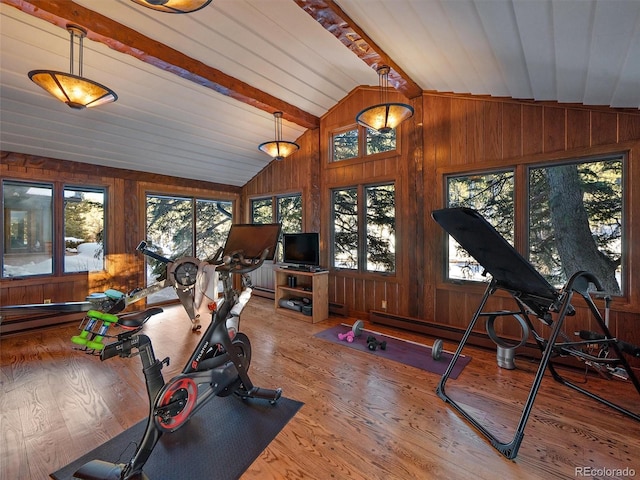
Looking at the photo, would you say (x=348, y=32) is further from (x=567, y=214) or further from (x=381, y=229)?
(x=567, y=214)

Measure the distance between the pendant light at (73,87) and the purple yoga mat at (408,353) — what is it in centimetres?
359

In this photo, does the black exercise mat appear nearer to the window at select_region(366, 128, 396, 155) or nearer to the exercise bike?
the exercise bike

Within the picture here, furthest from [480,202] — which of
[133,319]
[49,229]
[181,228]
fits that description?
[49,229]

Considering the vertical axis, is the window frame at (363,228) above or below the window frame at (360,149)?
below

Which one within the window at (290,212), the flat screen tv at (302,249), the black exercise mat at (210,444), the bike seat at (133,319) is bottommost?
the black exercise mat at (210,444)

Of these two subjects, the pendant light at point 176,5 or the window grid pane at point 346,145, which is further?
the window grid pane at point 346,145

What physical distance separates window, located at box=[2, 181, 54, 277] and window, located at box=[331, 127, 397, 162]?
15.3 feet

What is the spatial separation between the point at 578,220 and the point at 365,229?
106 inches

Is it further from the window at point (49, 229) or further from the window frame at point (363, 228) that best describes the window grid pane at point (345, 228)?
the window at point (49, 229)

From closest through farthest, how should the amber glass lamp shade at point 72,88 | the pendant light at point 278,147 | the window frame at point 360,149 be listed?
the amber glass lamp shade at point 72,88
the pendant light at point 278,147
the window frame at point 360,149

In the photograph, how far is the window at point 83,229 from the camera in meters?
4.62

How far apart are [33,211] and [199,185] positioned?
2.60m

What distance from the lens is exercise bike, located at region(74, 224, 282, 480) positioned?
158 centimetres

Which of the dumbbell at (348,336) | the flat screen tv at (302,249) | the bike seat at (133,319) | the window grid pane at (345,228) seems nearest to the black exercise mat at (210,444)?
the bike seat at (133,319)
